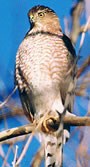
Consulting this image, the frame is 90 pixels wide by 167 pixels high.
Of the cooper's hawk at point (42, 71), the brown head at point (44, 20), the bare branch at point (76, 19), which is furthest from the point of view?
the brown head at point (44, 20)

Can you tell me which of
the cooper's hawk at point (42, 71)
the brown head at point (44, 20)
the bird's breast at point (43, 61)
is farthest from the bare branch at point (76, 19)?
the brown head at point (44, 20)

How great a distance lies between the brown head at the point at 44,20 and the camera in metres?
2.08

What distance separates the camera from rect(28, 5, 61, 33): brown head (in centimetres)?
208

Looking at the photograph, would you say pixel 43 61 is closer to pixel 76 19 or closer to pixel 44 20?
pixel 44 20

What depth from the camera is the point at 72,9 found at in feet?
2.78

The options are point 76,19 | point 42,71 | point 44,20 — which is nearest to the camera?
point 76,19

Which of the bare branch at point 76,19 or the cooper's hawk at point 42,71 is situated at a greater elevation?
the bare branch at point 76,19

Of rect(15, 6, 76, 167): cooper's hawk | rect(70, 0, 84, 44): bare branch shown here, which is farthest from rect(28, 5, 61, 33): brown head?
rect(70, 0, 84, 44): bare branch

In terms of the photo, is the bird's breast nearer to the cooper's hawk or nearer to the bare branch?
the cooper's hawk

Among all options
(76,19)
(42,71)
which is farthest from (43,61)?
(76,19)

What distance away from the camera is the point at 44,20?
7.13 feet

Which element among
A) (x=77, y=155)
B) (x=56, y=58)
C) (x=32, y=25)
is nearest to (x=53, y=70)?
(x=56, y=58)

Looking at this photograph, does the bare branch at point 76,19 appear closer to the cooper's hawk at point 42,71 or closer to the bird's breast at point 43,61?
the cooper's hawk at point 42,71

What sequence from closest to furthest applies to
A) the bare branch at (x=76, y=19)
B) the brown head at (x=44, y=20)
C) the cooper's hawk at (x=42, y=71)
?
the bare branch at (x=76, y=19)
the cooper's hawk at (x=42, y=71)
the brown head at (x=44, y=20)
